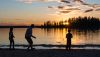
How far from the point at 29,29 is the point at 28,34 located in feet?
1.23
